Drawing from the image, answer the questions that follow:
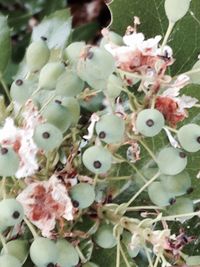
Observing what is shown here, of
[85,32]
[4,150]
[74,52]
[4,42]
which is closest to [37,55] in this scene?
[74,52]

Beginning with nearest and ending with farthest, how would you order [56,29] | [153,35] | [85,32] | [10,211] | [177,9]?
1. [10,211]
2. [177,9]
3. [153,35]
4. [56,29]
5. [85,32]

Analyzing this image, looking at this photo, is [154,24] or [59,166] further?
[154,24]

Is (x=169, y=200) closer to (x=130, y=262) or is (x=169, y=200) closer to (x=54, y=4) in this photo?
(x=130, y=262)

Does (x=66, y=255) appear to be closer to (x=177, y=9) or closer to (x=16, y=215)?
(x=16, y=215)

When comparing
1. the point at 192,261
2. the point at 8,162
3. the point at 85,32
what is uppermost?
the point at 8,162

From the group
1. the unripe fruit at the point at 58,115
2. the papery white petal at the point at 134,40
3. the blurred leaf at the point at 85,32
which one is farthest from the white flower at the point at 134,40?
the blurred leaf at the point at 85,32

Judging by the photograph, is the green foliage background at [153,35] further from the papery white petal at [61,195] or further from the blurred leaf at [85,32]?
the blurred leaf at [85,32]

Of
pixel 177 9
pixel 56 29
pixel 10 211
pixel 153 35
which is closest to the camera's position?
pixel 10 211
